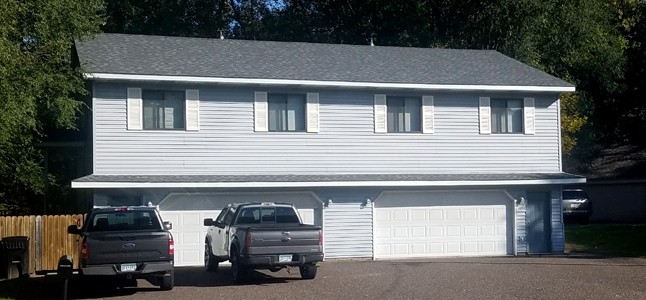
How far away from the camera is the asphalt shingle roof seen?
89.8ft

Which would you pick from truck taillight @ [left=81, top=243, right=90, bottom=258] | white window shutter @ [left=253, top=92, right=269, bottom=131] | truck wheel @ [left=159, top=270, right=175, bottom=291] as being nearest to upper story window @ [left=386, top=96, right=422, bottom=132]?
white window shutter @ [left=253, top=92, right=269, bottom=131]

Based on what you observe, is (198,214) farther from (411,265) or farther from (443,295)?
(443,295)

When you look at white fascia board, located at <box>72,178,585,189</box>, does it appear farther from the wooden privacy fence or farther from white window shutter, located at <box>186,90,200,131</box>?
white window shutter, located at <box>186,90,200,131</box>

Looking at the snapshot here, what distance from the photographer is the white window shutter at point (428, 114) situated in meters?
29.3

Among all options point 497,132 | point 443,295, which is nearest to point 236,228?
point 443,295

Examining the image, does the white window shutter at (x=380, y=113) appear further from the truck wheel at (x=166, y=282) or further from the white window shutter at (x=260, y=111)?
the truck wheel at (x=166, y=282)

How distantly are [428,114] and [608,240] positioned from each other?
30.3 ft

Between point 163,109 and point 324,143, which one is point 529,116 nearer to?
point 324,143

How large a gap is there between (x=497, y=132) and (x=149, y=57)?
429 inches

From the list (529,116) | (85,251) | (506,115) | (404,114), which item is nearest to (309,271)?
(85,251)

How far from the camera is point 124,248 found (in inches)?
747

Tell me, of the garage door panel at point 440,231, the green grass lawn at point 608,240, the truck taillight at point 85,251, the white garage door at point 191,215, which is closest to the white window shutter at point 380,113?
the garage door panel at point 440,231

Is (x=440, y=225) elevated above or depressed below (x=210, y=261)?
above

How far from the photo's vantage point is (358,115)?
94.5 ft
